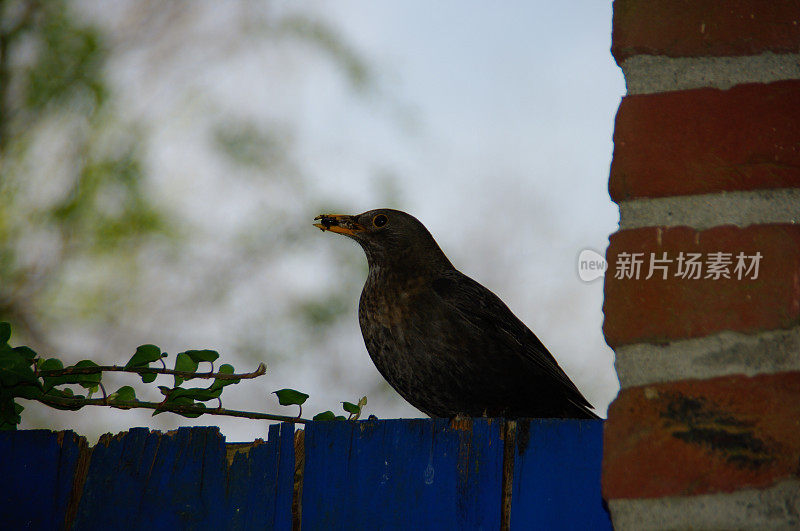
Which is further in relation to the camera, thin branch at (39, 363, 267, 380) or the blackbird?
the blackbird

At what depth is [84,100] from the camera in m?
6.79

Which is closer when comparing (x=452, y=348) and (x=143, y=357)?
(x=143, y=357)

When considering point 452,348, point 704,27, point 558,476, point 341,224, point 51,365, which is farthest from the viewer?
point 341,224

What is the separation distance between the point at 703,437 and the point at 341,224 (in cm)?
267

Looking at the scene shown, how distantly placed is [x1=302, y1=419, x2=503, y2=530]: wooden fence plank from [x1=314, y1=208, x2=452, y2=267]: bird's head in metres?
1.87

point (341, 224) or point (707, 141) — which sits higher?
point (341, 224)

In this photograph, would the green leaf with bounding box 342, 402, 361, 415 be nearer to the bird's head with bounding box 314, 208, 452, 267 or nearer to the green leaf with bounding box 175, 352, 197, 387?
the green leaf with bounding box 175, 352, 197, 387

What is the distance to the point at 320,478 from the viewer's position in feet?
6.36

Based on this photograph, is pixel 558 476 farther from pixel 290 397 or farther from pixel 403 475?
pixel 290 397

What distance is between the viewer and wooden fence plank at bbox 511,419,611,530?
1805 mm

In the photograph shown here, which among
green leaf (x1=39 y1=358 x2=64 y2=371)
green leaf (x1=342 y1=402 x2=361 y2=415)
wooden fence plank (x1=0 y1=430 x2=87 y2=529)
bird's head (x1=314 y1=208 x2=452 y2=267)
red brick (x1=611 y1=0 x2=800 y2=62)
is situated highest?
bird's head (x1=314 y1=208 x2=452 y2=267)

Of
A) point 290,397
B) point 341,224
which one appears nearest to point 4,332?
point 290,397

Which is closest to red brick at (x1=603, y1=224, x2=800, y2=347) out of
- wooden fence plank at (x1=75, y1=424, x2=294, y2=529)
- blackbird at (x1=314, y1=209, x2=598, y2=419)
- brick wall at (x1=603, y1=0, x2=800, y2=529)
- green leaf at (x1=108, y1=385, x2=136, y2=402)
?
brick wall at (x1=603, y1=0, x2=800, y2=529)

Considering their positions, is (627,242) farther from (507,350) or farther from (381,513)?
(507,350)
